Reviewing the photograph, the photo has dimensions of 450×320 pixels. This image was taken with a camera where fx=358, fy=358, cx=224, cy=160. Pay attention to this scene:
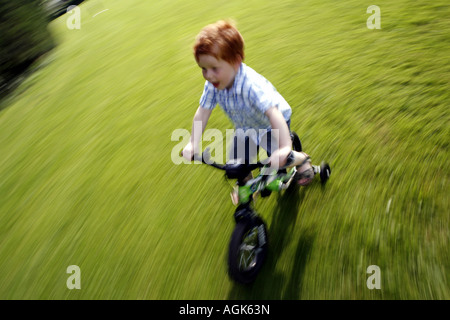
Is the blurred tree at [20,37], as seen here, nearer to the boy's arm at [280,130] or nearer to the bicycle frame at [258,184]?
the bicycle frame at [258,184]

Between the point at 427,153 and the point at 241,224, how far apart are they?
1.83 metres

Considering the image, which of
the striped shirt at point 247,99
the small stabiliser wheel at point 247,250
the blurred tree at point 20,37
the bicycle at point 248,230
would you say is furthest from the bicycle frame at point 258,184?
the blurred tree at point 20,37

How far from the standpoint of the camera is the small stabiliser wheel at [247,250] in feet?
7.97

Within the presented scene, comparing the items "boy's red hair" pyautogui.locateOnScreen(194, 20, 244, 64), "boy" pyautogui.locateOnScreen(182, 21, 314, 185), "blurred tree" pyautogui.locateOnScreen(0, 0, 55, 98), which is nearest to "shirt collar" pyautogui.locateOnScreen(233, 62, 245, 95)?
"boy" pyautogui.locateOnScreen(182, 21, 314, 185)

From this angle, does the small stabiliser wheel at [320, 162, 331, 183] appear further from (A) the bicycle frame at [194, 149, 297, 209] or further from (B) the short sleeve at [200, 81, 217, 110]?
(B) the short sleeve at [200, 81, 217, 110]

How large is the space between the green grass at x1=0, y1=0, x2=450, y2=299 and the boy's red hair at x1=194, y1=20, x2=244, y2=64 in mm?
1488

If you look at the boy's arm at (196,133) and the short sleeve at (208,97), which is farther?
the short sleeve at (208,97)

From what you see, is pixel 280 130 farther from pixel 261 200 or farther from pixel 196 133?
pixel 261 200

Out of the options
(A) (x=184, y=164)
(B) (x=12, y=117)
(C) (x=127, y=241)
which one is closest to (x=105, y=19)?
(B) (x=12, y=117)

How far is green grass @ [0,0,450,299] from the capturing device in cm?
268

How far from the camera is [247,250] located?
2.63m

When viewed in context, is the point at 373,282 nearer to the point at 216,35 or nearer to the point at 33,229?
the point at 216,35

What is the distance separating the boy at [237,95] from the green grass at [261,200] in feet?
2.48

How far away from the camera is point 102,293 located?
283 centimetres
